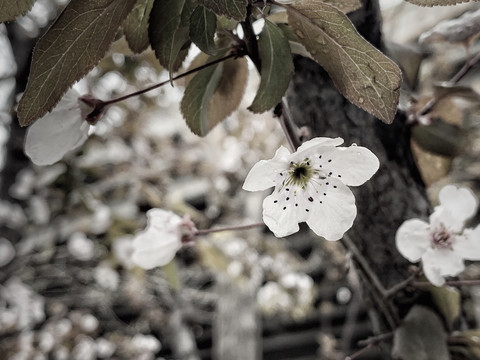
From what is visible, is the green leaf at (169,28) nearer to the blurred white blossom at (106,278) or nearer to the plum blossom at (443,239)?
the plum blossom at (443,239)

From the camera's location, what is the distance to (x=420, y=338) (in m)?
0.50

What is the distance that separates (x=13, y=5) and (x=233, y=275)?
80.9 inches

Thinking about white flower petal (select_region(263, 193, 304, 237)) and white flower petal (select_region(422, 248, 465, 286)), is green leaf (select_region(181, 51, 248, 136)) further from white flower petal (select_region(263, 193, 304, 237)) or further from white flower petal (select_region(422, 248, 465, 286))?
white flower petal (select_region(422, 248, 465, 286))

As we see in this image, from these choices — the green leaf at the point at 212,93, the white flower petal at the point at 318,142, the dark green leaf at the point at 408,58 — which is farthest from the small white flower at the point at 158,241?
the dark green leaf at the point at 408,58

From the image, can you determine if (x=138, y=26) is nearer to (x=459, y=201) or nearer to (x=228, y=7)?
(x=228, y=7)

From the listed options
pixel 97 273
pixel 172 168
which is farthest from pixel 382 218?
pixel 97 273

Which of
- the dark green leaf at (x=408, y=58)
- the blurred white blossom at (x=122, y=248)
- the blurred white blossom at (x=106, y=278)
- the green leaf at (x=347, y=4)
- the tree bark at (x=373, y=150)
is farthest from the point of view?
the blurred white blossom at (x=106, y=278)

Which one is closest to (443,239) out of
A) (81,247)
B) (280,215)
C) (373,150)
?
(373,150)

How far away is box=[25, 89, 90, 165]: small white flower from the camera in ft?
1.40

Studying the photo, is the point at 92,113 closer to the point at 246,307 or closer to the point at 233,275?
the point at 233,275

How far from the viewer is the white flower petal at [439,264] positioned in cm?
49

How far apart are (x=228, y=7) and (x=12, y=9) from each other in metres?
0.15

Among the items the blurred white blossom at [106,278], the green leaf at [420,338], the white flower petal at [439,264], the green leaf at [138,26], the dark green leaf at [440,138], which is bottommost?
the blurred white blossom at [106,278]

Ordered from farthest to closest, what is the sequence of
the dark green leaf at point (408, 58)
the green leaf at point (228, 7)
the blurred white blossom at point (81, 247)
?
the blurred white blossom at point (81, 247)
the dark green leaf at point (408, 58)
the green leaf at point (228, 7)
